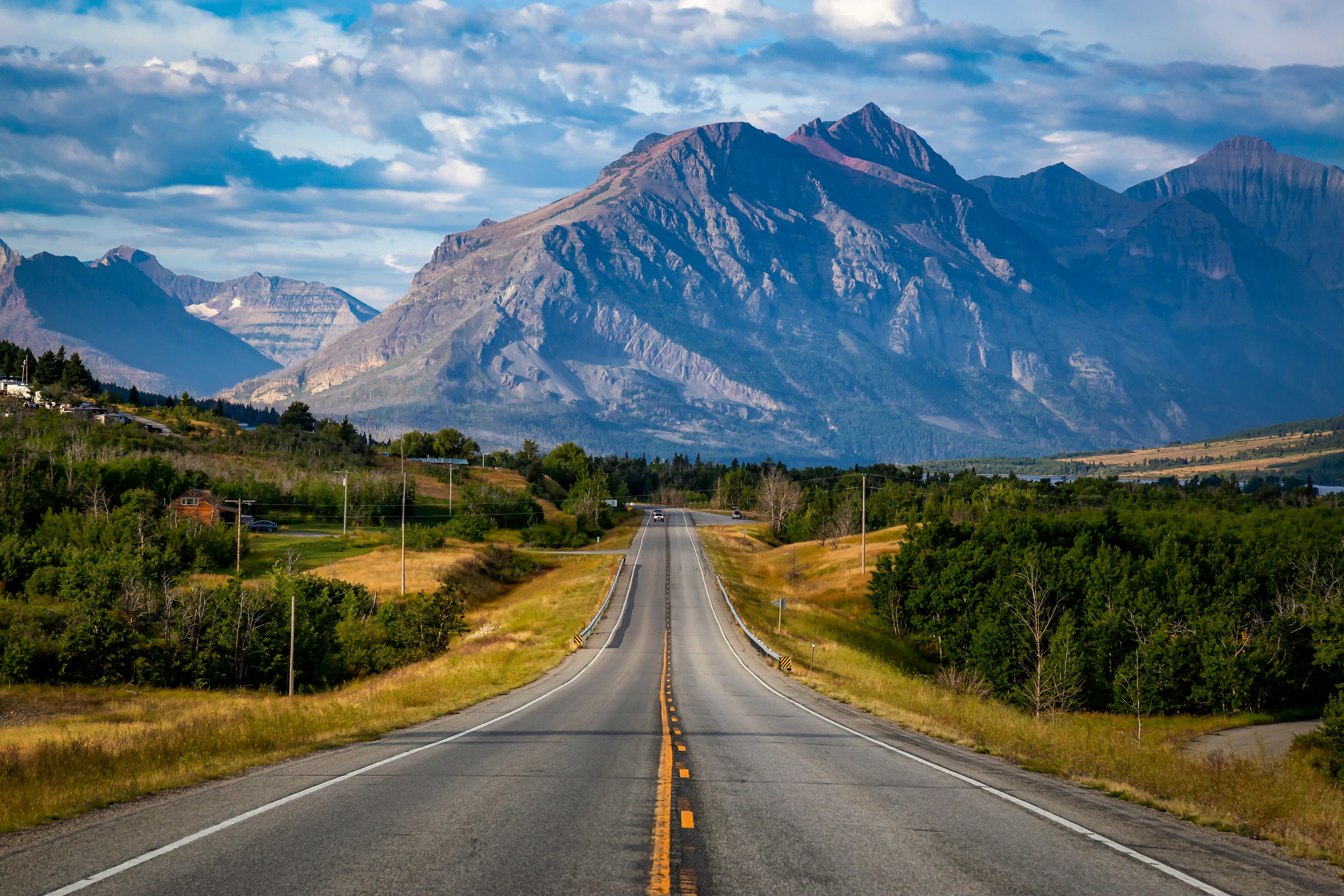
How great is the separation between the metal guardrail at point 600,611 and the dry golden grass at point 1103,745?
12.0m

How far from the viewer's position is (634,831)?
10602 millimetres

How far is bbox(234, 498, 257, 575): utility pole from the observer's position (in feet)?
271

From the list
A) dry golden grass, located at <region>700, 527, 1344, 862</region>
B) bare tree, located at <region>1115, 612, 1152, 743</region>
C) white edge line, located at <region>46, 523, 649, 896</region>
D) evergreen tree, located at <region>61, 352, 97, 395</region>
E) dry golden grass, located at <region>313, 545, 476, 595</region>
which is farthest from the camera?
evergreen tree, located at <region>61, 352, 97, 395</region>

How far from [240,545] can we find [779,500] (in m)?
96.5

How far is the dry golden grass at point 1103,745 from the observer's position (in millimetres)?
12836

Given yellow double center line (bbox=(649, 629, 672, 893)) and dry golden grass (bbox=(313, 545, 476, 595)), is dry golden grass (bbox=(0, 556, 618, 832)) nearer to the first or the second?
yellow double center line (bbox=(649, 629, 672, 893))

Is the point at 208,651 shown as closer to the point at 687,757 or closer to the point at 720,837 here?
the point at 687,757

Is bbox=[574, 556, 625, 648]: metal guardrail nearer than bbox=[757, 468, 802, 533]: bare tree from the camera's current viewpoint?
Yes

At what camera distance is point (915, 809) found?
486 inches

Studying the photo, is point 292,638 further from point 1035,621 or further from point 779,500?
point 779,500

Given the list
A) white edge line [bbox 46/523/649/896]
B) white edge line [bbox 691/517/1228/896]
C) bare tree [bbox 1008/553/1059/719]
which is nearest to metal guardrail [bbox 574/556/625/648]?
white edge line [bbox 691/517/1228/896]

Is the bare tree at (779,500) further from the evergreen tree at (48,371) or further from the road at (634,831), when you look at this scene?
the evergreen tree at (48,371)

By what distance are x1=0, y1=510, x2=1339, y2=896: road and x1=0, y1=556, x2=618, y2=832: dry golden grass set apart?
933 millimetres

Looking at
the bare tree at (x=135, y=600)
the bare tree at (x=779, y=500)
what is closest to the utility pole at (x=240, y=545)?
the bare tree at (x=135, y=600)
